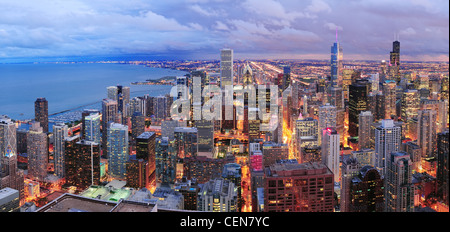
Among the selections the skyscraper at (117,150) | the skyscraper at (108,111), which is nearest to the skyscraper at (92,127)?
the skyscraper at (108,111)

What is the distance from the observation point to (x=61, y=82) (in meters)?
12.0

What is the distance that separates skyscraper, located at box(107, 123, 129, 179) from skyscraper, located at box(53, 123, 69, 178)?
3.99ft

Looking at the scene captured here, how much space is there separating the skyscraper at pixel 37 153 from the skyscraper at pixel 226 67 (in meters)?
5.53

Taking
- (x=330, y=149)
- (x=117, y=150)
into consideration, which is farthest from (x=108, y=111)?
(x=330, y=149)

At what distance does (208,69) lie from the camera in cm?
1218

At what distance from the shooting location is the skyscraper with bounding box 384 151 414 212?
7290 mm

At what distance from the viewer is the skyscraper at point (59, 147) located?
33.7 ft

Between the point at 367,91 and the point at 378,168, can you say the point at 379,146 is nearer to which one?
the point at 378,168

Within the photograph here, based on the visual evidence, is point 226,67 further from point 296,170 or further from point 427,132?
point 296,170

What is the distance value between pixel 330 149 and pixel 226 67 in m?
4.57

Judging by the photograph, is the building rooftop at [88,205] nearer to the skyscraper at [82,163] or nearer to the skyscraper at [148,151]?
the skyscraper at [82,163]

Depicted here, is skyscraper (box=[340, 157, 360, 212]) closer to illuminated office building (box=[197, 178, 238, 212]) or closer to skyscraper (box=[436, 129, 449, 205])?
skyscraper (box=[436, 129, 449, 205])

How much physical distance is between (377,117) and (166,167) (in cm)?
828
